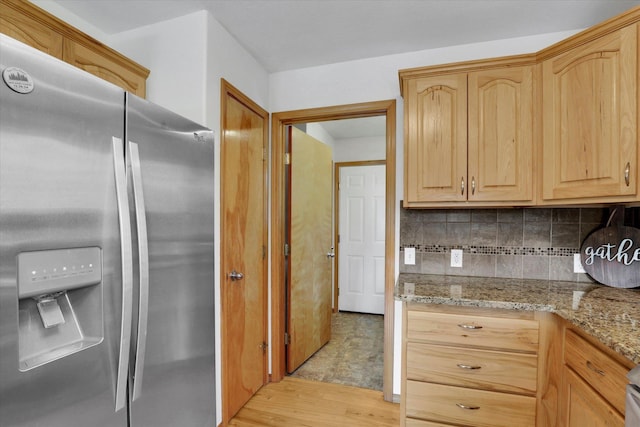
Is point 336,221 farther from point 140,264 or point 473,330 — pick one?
point 140,264

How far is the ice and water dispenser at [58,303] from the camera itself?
74 centimetres

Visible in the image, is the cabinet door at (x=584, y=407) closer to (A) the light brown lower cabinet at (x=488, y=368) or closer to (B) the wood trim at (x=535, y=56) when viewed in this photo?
(A) the light brown lower cabinet at (x=488, y=368)

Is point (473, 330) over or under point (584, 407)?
over

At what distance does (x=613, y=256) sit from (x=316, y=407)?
202 centimetres

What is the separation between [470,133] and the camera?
5.89ft

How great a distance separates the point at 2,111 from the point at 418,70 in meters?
1.83

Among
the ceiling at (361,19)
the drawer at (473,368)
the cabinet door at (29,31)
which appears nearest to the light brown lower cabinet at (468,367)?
the drawer at (473,368)

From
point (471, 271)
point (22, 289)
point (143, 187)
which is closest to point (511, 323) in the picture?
point (471, 271)

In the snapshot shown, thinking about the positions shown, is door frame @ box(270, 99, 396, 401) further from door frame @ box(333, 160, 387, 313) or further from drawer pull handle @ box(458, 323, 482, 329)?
door frame @ box(333, 160, 387, 313)

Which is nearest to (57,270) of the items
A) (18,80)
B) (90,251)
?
(90,251)

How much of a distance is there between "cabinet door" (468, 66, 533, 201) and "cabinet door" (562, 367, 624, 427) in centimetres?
90

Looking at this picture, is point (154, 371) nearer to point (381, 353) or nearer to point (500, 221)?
point (500, 221)

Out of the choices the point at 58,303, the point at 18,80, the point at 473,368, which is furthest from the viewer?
the point at 473,368

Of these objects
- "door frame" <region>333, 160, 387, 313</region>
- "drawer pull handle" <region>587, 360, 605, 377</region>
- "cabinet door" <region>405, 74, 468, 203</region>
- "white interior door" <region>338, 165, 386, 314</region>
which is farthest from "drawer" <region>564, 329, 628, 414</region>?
"door frame" <region>333, 160, 387, 313</region>
